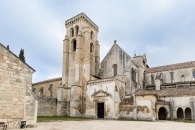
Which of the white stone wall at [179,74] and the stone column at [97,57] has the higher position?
the stone column at [97,57]

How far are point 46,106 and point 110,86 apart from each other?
13.2 meters

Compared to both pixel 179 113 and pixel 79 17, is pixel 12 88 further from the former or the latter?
pixel 79 17

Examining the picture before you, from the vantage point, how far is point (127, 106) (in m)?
28.5

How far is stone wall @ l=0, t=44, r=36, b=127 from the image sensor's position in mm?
12047

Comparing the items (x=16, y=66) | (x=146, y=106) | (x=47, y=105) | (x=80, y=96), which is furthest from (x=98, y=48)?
(x=16, y=66)

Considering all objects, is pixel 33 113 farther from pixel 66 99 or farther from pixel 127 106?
pixel 66 99

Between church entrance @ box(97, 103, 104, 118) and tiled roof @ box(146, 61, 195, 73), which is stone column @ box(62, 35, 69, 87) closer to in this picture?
church entrance @ box(97, 103, 104, 118)

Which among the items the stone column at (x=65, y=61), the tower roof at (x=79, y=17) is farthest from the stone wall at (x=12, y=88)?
the tower roof at (x=79, y=17)

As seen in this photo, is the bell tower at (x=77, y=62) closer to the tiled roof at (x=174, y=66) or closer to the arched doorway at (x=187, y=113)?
the tiled roof at (x=174, y=66)

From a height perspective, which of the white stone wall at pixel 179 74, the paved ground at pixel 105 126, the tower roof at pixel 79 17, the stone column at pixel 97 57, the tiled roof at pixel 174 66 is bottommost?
the paved ground at pixel 105 126

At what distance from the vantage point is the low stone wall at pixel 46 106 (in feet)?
106

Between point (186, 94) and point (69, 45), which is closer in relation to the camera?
point (186, 94)

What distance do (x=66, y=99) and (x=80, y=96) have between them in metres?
3.63

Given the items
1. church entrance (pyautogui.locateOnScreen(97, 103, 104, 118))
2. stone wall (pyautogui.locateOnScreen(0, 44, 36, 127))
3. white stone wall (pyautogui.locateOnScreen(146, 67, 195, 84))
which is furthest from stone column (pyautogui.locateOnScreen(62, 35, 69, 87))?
stone wall (pyautogui.locateOnScreen(0, 44, 36, 127))
